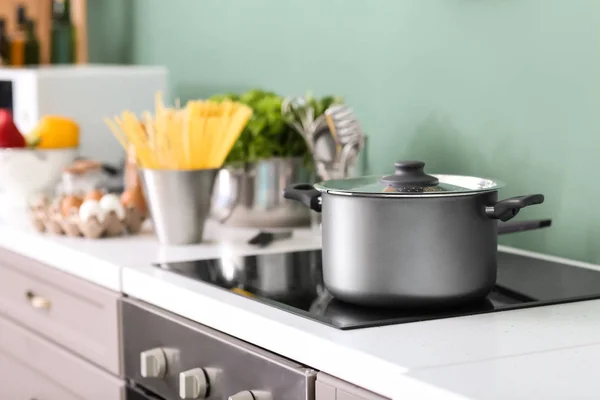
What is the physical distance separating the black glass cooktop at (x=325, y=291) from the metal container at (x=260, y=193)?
0.97 ft

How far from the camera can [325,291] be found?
54.0 inches

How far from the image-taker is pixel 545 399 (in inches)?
34.6

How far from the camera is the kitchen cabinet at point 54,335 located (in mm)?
1624

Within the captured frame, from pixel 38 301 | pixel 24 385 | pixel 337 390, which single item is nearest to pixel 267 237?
pixel 38 301

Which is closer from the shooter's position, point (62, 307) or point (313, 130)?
point (62, 307)

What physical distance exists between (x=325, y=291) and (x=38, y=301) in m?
0.69

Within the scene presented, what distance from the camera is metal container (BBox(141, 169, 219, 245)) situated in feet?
5.79

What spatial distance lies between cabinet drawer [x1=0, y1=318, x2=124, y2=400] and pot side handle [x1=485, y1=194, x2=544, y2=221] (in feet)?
2.27

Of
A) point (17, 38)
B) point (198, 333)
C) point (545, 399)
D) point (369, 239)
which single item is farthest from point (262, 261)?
point (17, 38)

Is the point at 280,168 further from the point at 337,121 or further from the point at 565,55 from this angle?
the point at 565,55

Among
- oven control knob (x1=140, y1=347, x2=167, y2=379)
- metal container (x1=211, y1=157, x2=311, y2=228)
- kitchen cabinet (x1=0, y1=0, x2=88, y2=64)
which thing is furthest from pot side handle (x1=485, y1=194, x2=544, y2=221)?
kitchen cabinet (x1=0, y1=0, x2=88, y2=64)

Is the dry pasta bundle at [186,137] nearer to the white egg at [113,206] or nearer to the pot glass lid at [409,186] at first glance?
the white egg at [113,206]

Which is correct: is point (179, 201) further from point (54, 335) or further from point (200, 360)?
point (200, 360)

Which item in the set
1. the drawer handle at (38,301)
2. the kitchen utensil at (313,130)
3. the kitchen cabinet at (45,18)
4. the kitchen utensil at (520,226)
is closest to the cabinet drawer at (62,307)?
the drawer handle at (38,301)
